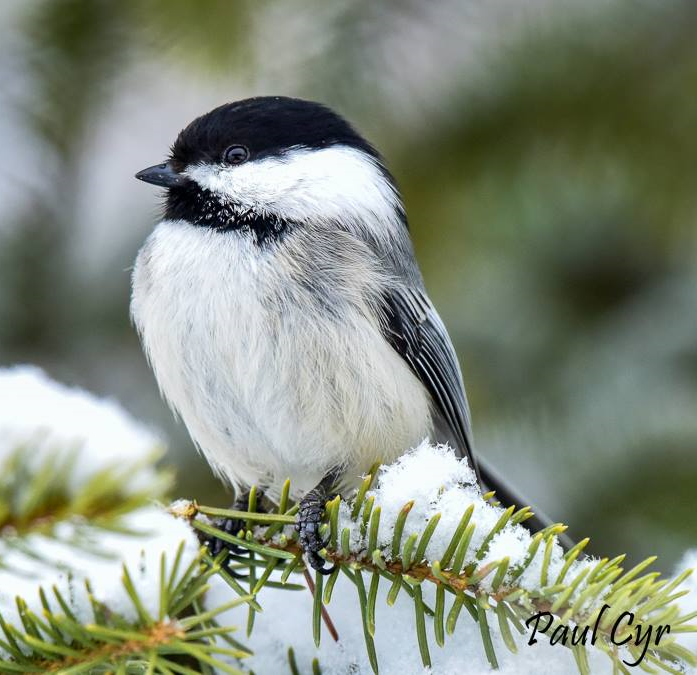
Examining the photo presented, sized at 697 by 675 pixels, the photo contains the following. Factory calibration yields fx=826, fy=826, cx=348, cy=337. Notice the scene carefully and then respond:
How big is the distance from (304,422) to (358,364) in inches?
5.5

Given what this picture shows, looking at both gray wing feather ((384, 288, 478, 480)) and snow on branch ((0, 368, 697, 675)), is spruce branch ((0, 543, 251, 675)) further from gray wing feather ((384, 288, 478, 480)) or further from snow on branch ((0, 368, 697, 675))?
gray wing feather ((384, 288, 478, 480))

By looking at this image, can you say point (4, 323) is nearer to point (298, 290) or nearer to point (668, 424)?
point (298, 290)

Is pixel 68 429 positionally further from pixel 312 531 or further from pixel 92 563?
pixel 312 531

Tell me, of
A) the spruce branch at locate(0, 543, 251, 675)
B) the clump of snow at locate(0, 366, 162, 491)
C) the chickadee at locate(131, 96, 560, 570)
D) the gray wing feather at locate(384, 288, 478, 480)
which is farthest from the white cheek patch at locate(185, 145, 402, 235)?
the spruce branch at locate(0, 543, 251, 675)

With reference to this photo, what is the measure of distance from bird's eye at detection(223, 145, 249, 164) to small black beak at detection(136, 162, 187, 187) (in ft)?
0.30

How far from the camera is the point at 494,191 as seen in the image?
191 centimetres

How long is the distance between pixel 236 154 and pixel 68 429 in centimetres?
69

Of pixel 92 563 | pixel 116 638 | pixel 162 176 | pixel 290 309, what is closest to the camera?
pixel 116 638

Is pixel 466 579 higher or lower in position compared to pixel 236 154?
lower

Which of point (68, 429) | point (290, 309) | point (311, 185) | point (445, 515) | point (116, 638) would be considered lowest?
point (116, 638)

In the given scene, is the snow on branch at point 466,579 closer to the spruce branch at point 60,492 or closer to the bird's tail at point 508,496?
the spruce branch at point 60,492

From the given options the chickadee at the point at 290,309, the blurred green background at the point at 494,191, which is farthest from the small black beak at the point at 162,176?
the blurred green background at the point at 494,191

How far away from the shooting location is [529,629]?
0.96 meters

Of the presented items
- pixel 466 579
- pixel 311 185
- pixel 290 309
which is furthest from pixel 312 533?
pixel 311 185
